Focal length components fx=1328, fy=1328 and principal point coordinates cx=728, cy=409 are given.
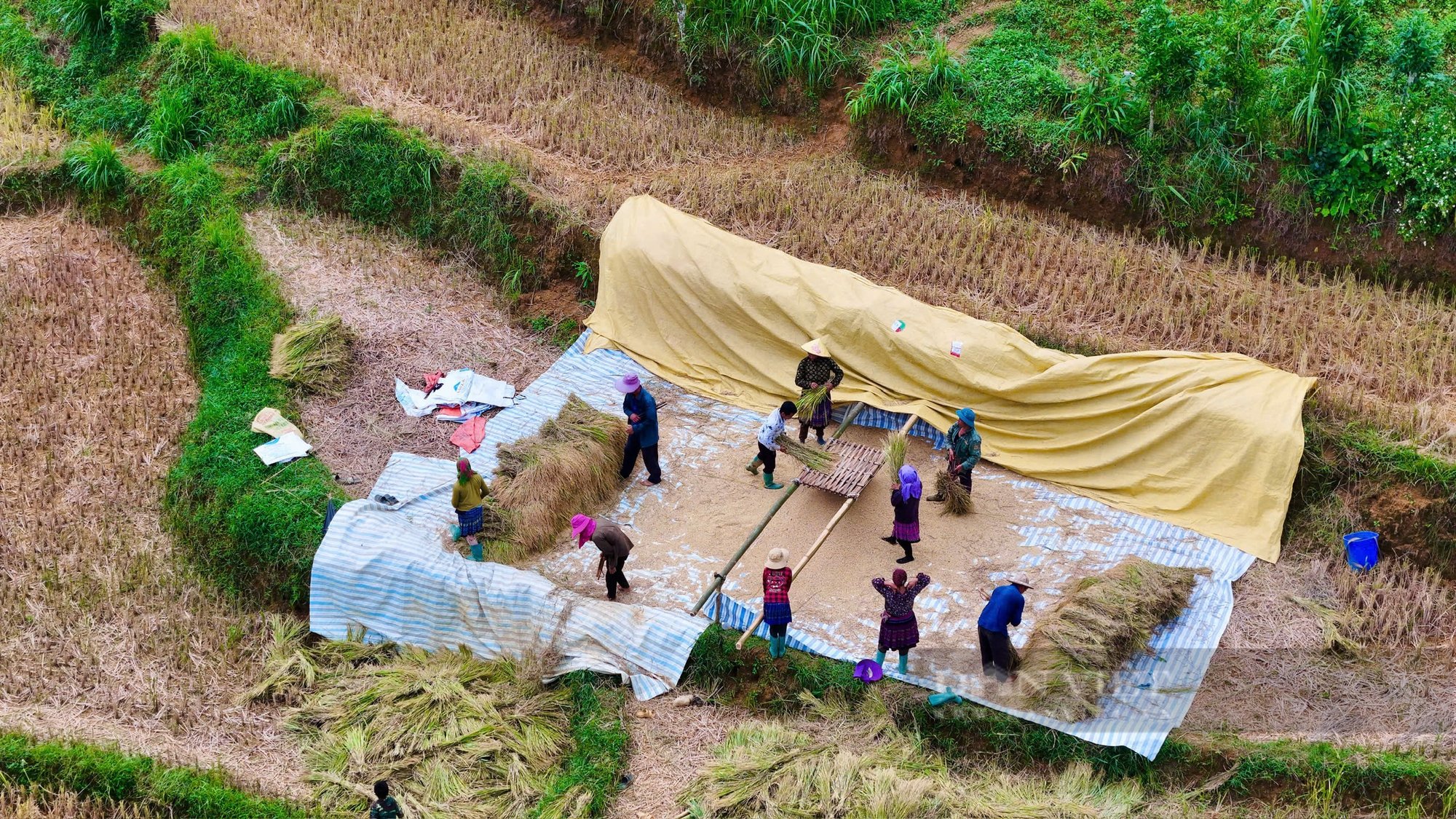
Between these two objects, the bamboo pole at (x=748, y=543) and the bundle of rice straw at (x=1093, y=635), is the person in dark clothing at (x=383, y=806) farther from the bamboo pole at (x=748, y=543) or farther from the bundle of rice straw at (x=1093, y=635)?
the bundle of rice straw at (x=1093, y=635)

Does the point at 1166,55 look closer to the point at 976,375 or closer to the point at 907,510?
the point at 976,375

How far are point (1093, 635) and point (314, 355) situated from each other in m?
7.57

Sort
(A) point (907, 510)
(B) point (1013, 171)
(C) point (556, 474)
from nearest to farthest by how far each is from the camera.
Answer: (A) point (907, 510) < (C) point (556, 474) < (B) point (1013, 171)

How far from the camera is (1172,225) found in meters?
13.5

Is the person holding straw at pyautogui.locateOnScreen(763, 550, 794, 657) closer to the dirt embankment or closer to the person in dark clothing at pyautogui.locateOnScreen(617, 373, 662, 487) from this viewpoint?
the person in dark clothing at pyautogui.locateOnScreen(617, 373, 662, 487)

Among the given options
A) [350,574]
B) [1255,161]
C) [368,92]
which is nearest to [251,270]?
[368,92]

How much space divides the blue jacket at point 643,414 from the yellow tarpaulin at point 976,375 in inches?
52.1

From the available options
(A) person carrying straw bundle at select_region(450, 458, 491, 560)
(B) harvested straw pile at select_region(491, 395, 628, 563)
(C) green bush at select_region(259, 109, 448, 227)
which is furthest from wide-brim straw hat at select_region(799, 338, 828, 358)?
(C) green bush at select_region(259, 109, 448, 227)

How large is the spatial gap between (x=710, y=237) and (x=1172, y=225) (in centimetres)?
473

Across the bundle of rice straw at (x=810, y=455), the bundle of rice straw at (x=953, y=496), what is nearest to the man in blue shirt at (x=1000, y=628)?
the bundle of rice straw at (x=953, y=496)

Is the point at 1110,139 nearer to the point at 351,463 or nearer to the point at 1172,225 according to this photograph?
the point at 1172,225

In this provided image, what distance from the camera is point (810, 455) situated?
1111cm

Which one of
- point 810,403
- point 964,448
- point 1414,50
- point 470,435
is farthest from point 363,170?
point 1414,50

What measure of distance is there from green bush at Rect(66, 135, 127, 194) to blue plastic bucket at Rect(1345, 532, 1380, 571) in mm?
13425
